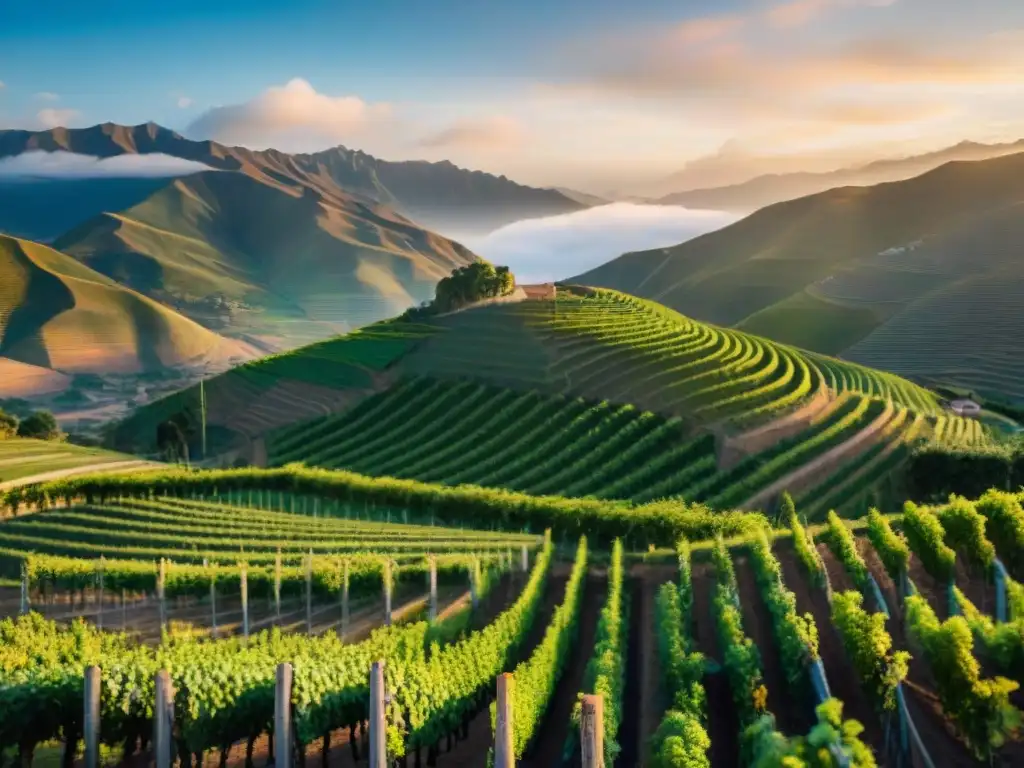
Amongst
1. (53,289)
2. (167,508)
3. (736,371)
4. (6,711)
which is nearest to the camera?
(6,711)

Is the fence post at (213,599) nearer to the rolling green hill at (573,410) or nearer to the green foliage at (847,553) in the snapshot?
the green foliage at (847,553)

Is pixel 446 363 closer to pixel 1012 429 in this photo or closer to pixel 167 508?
pixel 167 508

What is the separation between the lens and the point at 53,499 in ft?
124

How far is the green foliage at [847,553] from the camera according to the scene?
66.0 feet

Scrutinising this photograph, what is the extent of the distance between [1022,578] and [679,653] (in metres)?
9.70

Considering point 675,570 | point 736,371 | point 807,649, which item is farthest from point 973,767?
point 736,371

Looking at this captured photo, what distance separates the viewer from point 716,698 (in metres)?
16.2

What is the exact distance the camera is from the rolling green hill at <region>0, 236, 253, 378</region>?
16075 cm

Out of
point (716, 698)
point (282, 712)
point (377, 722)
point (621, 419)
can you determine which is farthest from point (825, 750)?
point (621, 419)

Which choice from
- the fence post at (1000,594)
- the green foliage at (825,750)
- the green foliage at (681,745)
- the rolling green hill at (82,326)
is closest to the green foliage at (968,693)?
the green foliage at (825,750)

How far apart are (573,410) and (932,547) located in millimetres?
29621

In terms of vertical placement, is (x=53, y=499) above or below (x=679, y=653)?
below

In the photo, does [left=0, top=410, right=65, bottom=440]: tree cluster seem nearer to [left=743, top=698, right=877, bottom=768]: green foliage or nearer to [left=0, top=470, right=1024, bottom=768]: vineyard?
[left=0, top=470, right=1024, bottom=768]: vineyard

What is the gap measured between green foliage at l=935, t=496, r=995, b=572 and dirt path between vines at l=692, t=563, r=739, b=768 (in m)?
5.31
